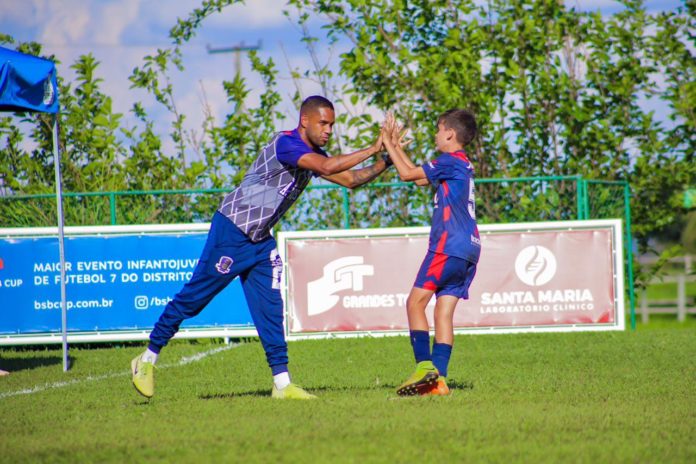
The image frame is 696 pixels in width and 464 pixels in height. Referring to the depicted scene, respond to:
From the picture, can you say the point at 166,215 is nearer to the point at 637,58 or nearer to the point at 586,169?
the point at 586,169

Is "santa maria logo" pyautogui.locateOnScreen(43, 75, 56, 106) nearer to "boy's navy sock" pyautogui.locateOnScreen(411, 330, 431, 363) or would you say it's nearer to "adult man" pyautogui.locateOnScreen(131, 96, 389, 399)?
"adult man" pyautogui.locateOnScreen(131, 96, 389, 399)

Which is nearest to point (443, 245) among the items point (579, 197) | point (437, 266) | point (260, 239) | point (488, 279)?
point (437, 266)

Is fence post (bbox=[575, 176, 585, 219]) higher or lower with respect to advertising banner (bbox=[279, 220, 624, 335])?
higher

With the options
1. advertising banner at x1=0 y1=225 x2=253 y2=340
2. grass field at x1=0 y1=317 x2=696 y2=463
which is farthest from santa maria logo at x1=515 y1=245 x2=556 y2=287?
advertising banner at x1=0 y1=225 x2=253 y2=340

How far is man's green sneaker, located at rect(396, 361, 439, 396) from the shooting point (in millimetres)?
6602

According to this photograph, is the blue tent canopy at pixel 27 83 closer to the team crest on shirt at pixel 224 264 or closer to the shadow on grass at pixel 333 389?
the shadow on grass at pixel 333 389

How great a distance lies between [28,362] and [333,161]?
5.84 m

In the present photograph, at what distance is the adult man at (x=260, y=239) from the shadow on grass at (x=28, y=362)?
3.98 m

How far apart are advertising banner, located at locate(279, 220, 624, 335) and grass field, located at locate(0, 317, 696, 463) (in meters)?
1.87

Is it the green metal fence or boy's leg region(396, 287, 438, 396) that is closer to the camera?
boy's leg region(396, 287, 438, 396)

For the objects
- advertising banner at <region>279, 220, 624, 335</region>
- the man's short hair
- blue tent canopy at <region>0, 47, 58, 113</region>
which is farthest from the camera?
advertising banner at <region>279, 220, 624, 335</region>

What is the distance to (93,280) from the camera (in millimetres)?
12516

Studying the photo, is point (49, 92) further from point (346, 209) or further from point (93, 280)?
point (346, 209)

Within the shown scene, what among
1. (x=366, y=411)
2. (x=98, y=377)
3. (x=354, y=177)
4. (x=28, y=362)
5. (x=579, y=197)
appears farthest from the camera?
(x=579, y=197)
